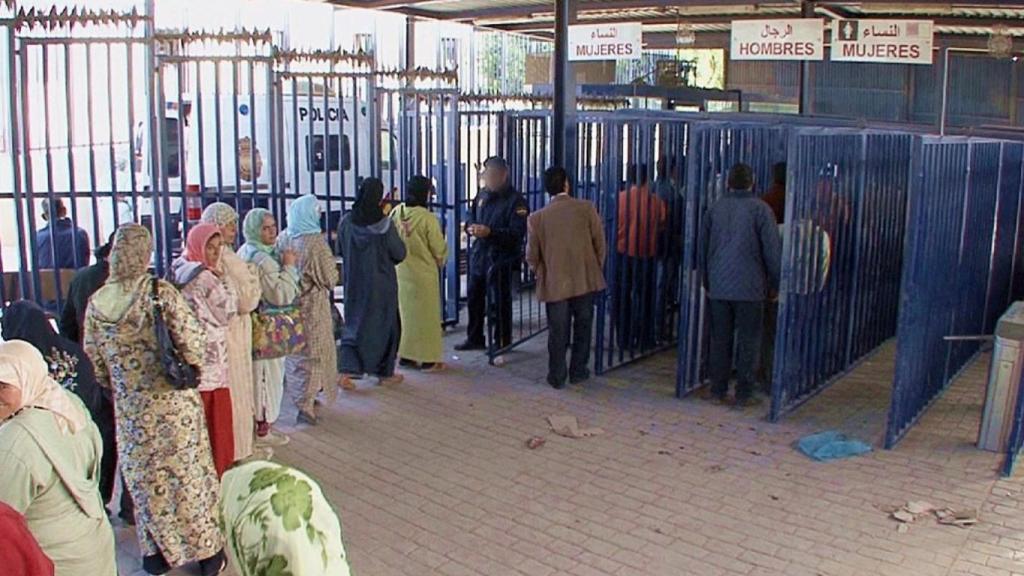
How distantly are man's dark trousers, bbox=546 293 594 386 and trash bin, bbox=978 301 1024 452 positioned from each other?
2861 mm

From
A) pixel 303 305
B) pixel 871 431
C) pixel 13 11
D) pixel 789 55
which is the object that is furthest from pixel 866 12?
pixel 13 11

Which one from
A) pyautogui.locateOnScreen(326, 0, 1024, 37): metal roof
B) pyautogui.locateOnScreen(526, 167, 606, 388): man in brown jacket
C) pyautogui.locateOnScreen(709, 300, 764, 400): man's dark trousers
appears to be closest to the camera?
pyautogui.locateOnScreen(709, 300, 764, 400): man's dark trousers

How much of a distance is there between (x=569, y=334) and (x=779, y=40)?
537 cm

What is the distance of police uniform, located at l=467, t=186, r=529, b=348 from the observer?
8.59m

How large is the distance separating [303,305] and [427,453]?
4.36 ft

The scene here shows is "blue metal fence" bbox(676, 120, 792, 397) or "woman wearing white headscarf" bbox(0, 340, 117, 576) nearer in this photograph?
"woman wearing white headscarf" bbox(0, 340, 117, 576)

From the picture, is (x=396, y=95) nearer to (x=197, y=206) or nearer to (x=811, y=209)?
(x=197, y=206)

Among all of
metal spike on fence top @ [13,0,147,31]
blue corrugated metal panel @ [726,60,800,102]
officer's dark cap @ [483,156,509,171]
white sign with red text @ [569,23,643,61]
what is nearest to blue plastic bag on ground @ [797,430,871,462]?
officer's dark cap @ [483,156,509,171]

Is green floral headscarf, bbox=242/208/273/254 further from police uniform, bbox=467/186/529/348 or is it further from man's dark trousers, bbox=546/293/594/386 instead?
police uniform, bbox=467/186/529/348

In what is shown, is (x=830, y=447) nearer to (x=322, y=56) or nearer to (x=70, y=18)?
(x=322, y=56)

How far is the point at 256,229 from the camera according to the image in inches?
244

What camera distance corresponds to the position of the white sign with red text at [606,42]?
10.7 metres

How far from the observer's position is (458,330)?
32.3 feet

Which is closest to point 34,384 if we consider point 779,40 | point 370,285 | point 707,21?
point 370,285
